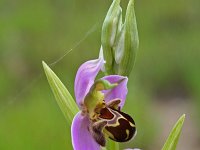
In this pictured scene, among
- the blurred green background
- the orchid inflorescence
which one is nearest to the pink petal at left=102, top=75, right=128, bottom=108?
the orchid inflorescence

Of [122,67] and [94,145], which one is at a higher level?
[122,67]

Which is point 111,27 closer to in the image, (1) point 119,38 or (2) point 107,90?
(1) point 119,38

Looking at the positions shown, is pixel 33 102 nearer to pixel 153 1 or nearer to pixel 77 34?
pixel 77 34

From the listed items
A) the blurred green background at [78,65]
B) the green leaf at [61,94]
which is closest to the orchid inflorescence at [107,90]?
the green leaf at [61,94]

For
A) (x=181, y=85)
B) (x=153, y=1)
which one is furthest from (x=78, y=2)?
(x=181, y=85)

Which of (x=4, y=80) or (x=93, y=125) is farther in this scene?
(x=4, y=80)

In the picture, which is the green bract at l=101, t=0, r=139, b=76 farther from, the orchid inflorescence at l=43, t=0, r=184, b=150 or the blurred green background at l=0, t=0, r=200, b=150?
the blurred green background at l=0, t=0, r=200, b=150

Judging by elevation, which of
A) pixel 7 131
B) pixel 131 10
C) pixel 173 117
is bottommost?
pixel 173 117
